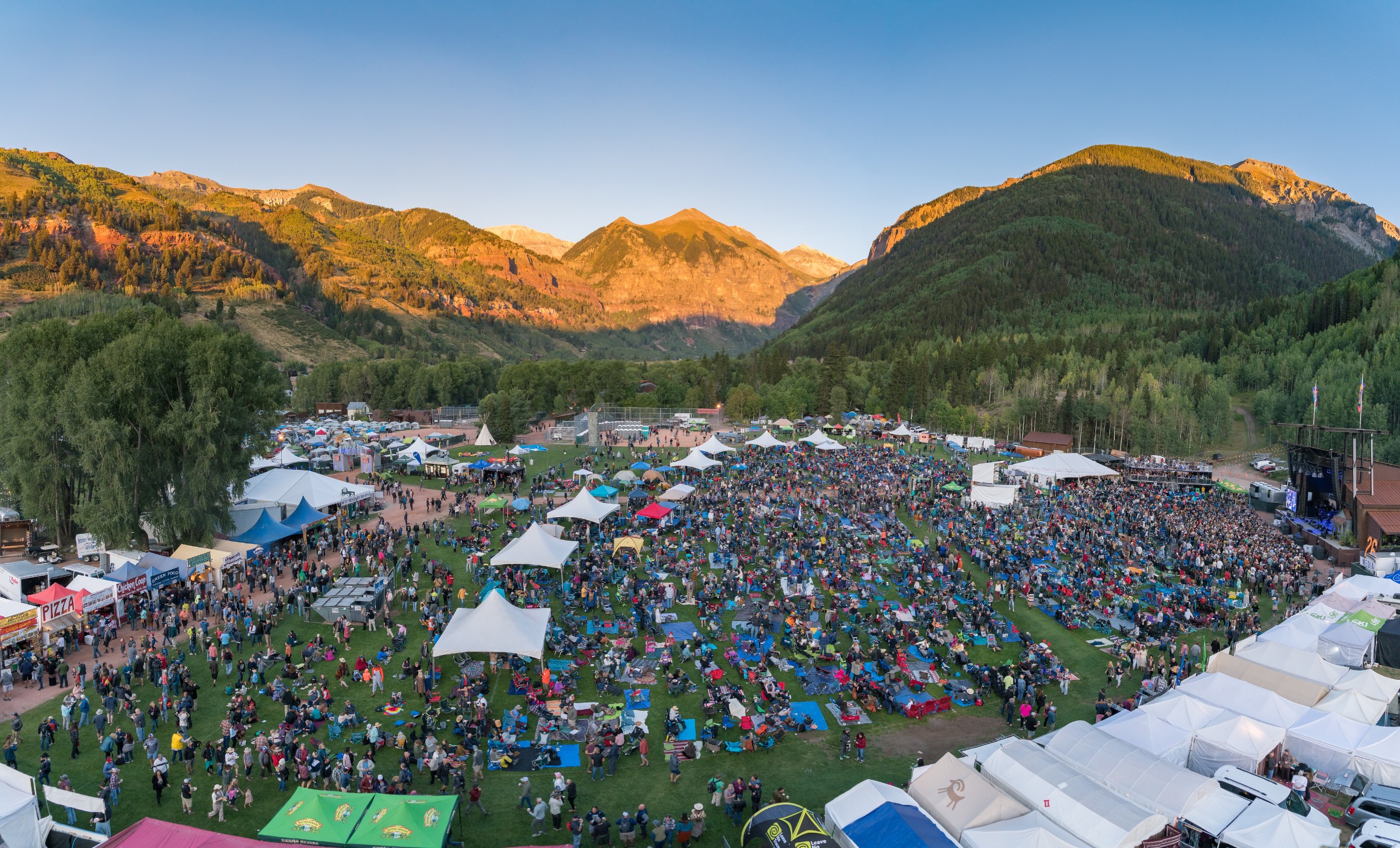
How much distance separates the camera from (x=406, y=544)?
28.8m

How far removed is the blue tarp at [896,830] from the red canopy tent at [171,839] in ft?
27.8

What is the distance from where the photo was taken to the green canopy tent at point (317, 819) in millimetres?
10398

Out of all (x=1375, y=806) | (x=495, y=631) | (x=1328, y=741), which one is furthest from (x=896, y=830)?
(x=495, y=631)

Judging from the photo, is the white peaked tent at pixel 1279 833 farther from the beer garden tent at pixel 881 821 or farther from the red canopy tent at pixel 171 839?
the red canopy tent at pixel 171 839

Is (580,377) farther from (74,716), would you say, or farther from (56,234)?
(56,234)

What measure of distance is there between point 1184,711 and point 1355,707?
4250mm

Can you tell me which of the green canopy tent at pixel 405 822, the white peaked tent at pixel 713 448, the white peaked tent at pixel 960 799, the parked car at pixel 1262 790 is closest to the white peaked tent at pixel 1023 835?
the white peaked tent at pixel 960 799

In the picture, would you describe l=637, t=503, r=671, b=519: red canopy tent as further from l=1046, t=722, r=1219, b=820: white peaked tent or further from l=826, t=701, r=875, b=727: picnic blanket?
l=1046, t=722, r=1219, b=820: white peaked tent

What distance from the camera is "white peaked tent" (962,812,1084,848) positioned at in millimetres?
10312

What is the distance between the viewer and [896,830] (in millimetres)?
10430

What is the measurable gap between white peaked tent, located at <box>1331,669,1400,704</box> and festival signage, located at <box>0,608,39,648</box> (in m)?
31.0

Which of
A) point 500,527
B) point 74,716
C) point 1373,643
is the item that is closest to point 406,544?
point 500,527

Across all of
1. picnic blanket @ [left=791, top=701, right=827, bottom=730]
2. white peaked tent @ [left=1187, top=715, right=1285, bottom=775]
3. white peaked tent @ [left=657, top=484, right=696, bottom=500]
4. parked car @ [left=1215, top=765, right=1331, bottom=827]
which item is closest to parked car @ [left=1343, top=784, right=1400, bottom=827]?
parked car @ [left=1215, top=765, right=1331, bottom=827]

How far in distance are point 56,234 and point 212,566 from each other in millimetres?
182650
